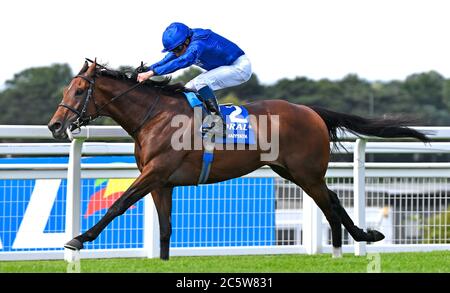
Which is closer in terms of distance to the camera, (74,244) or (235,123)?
(74,244)

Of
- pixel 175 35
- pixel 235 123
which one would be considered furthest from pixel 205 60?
pixel 235 123

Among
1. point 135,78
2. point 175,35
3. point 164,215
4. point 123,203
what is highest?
point 175,35

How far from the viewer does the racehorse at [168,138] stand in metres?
8.11

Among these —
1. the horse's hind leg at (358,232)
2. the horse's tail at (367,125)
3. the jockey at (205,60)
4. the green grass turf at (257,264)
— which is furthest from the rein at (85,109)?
the horse's hind leg at (358,232)

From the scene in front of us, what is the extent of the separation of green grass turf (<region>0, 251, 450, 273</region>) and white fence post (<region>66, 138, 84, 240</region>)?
12.0 inches

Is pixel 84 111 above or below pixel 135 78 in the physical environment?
below

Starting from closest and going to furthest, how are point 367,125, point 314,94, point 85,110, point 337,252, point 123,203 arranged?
point 123,203 → point 85,110 → point 337,252 → point 367,125 → point 314,94

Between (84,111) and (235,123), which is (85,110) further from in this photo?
(235,123)

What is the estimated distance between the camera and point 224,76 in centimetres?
846

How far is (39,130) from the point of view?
8.38 meters

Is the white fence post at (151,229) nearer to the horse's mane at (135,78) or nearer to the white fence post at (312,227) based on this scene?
the horse's mane at (135,78)

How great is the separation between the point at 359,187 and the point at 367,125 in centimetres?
54

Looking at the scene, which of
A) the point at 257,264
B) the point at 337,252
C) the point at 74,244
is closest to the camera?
the point at 74,244
